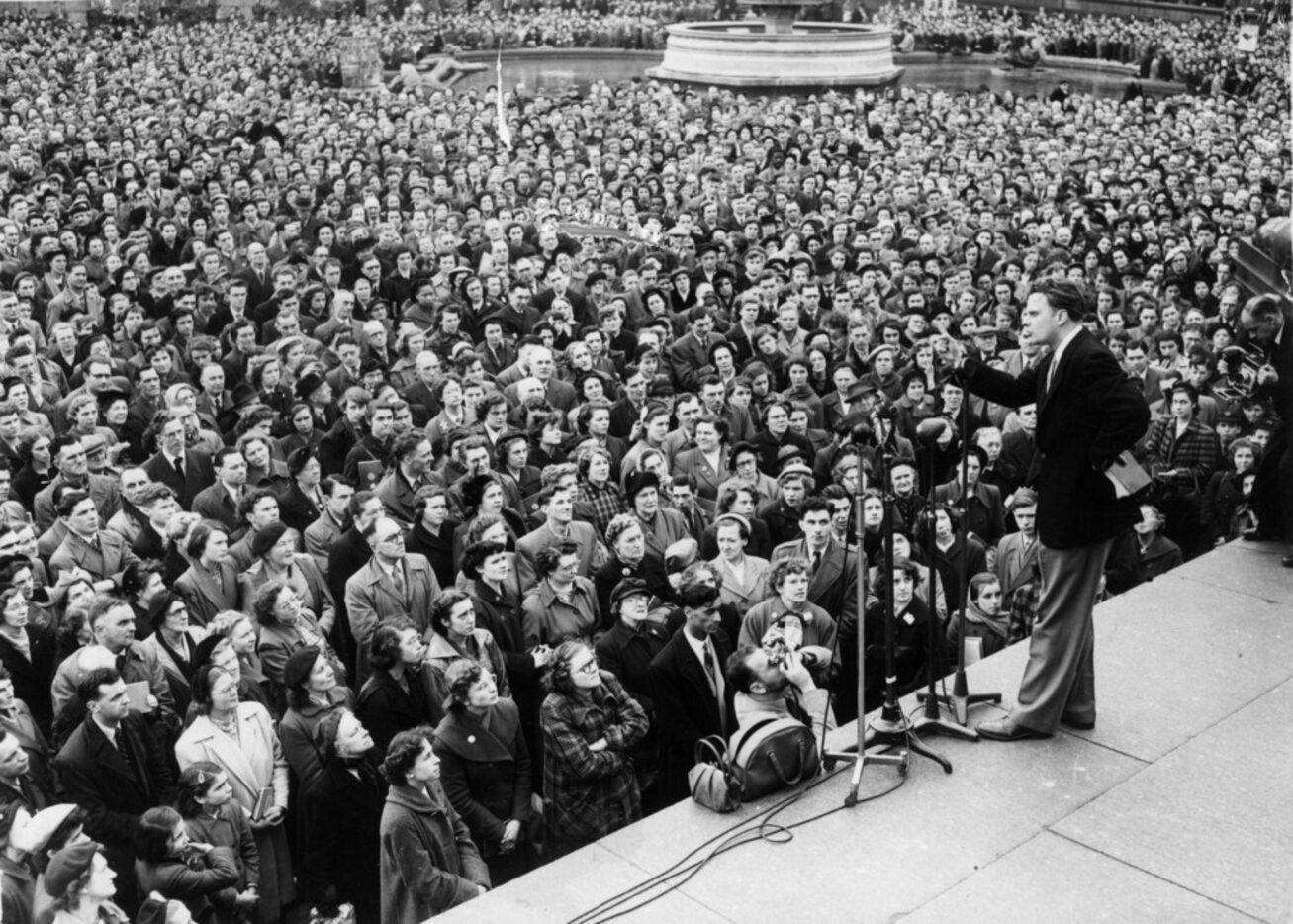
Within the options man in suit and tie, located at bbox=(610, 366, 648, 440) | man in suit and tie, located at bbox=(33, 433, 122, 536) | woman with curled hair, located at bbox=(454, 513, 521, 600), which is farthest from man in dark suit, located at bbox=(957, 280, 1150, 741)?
man in suit and tie, located at bbox=(33, 433, 122, 536)

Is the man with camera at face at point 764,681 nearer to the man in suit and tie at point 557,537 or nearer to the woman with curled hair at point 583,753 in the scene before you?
→ the woman with curled hair at point 583,753

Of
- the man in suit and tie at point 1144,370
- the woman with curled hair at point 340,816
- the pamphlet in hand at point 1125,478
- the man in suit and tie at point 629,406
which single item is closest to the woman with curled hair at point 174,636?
the woman with curled hair at point 340,816

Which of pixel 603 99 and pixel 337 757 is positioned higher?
pixel 603 99

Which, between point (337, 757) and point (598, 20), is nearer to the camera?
point (337, 757)

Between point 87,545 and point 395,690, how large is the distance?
252 cm

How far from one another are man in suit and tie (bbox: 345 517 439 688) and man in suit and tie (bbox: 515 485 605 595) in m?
0.52

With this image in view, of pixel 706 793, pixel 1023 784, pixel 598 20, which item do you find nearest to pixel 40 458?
pixel 706 793

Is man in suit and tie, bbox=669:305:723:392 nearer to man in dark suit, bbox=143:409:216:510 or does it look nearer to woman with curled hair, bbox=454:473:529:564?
woman with curled hair, bbox=454:473:529:564

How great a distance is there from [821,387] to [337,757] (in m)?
6.90

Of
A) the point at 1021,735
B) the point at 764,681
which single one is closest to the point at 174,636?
the point at 764,681

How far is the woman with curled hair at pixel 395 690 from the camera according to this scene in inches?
251

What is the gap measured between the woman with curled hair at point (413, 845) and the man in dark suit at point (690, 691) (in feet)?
4.39

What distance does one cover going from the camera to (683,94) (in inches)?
1203

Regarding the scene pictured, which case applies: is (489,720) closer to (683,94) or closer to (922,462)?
(922,462)
